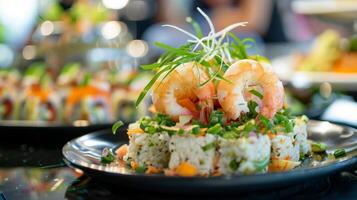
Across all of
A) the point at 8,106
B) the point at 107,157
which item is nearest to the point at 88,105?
the point at 8,106

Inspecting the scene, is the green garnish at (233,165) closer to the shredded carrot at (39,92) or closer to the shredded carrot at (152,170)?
the shredded carrot at (152,170)

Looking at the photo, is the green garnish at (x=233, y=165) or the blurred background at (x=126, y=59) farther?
the blurred background at (x=126, y=59)

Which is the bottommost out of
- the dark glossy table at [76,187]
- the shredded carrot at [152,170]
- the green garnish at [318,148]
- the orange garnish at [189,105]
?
the dark glossy table at [76,187]

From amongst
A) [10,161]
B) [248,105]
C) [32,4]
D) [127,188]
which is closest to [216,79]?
[248,105]

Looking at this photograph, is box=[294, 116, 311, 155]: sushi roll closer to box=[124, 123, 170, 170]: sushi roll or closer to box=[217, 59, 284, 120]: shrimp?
box=[217, 59, 284, 120]: shrimp

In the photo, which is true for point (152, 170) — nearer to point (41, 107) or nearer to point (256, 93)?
point (256, 93)

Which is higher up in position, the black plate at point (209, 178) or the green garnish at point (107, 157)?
the black plate at point (209, 178)

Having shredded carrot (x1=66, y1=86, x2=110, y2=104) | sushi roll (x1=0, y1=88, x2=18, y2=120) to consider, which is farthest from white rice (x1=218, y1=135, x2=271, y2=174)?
sushi roll (x1=0, y1=88, x2=18, y2=120)

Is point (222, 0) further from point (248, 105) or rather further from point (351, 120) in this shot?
point (248, 105)

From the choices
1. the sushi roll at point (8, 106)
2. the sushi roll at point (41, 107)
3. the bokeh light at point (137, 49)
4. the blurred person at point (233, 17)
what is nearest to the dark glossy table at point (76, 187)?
the sushi roll at point (41, 107)
